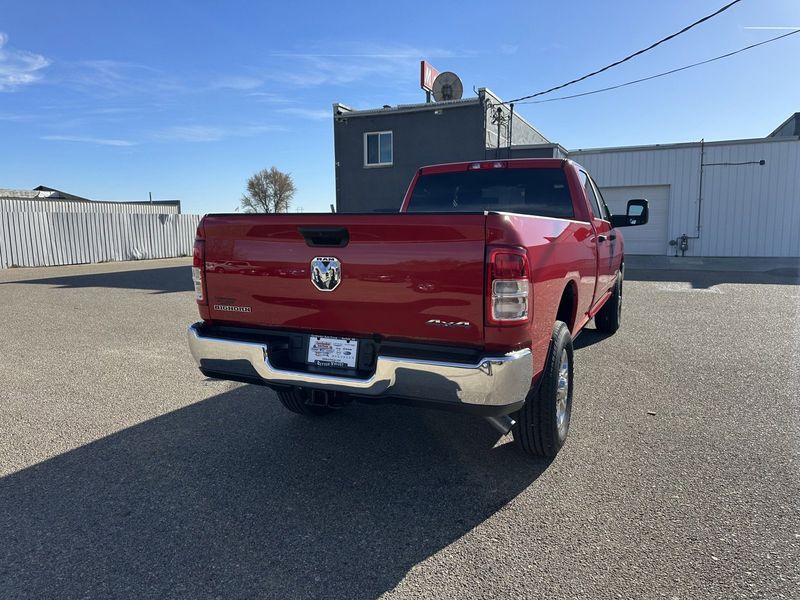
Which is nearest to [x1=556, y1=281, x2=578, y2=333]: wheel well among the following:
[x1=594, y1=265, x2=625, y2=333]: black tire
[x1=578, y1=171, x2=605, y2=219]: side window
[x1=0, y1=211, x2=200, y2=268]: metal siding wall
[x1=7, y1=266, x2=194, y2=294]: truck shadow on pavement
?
[x1=578, y1=171, x2=605, y2=219]: side window

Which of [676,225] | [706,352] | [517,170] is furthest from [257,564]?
[676,225]

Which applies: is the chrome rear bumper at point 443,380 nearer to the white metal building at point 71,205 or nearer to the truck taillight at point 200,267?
the truck taillight at point 200,267

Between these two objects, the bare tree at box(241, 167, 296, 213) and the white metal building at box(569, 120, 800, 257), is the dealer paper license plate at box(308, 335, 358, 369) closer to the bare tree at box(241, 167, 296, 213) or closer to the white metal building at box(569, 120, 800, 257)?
the white metal building at box(569, 120, 800, 257)

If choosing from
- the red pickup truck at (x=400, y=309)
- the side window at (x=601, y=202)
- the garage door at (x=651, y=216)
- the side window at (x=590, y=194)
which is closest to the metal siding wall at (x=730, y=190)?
the garage door at (x=651, y=216)

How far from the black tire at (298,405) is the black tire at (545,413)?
1.58 metres

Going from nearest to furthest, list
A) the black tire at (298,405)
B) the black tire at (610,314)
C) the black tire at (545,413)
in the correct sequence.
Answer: the black tire at (545,413) < the black tire at (298,405) < the black tire at (610,314)

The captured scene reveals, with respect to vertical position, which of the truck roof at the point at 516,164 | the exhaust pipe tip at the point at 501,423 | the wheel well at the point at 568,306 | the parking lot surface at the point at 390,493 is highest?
the truck roof at the point at 516,164

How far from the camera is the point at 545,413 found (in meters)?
3.22

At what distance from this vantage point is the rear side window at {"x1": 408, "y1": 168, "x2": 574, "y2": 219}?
4660mm

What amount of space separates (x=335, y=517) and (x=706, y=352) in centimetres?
515

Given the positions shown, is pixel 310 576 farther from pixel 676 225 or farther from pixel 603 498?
pixel 676 225

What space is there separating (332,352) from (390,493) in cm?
86

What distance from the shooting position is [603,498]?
9.84ft

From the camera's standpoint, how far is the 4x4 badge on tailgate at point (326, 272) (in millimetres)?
2936
